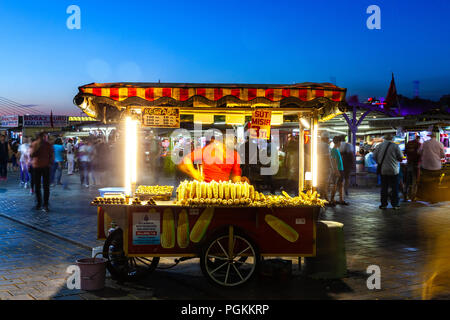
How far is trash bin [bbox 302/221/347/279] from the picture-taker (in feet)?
19.1

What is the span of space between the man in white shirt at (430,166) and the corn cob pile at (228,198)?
8.46 meters

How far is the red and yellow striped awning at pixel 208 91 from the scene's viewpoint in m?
6.05

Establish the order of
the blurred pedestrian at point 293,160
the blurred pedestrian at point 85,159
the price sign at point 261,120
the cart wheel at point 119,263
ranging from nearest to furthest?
the cart wheel at point 119,263
the price sign at point 261,120
the blurred pedestrian at point 293,160
the blurred pedestrian at point 85,159

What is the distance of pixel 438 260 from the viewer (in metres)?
6.83

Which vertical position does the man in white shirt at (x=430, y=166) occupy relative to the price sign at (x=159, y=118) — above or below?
below

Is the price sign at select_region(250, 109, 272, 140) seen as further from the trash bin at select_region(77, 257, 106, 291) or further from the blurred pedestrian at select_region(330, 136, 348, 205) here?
the blurred pedestrian at select_region(330, 136, 348, 205)

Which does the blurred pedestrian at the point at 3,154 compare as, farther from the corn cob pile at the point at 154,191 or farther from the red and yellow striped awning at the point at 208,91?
the red and yellow striped awning at the point at 208,91

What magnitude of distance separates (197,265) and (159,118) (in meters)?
2.40

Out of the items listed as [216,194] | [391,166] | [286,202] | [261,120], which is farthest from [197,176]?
[391,166]

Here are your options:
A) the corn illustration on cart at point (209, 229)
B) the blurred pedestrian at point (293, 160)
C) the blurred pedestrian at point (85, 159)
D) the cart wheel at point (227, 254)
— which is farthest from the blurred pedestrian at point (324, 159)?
the blurred pedestrian at point (85, 159)

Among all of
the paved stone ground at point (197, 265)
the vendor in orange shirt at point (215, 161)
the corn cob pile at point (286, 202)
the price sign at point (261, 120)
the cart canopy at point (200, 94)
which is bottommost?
the paved stone ground at point (197, 265)
